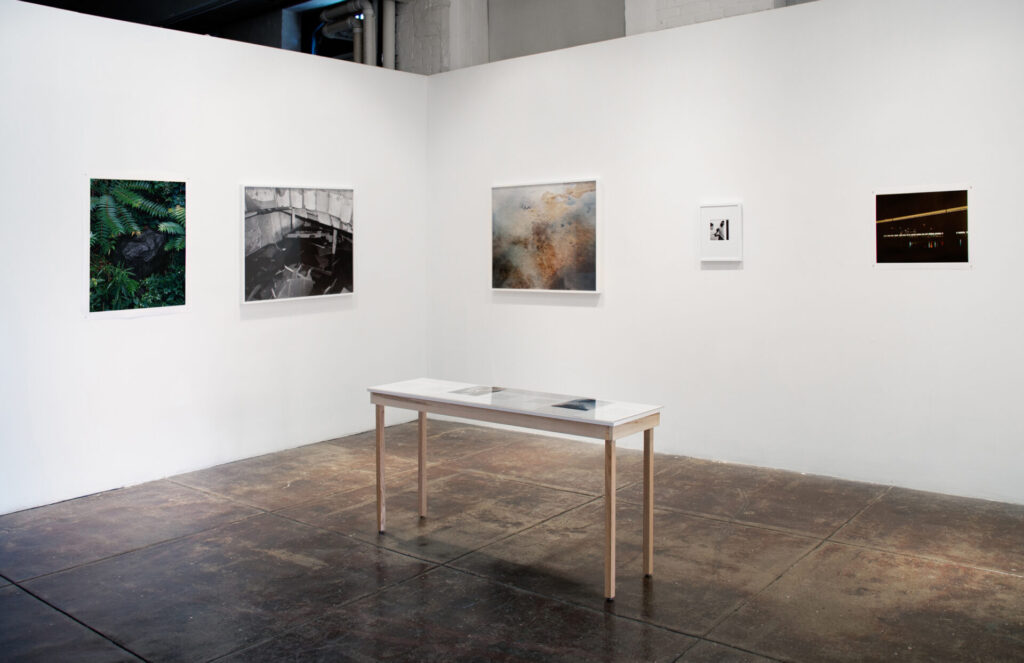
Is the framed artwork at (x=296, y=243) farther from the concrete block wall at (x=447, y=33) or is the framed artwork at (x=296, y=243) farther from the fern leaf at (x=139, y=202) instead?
the concrete block wall at (x=447, y=33)

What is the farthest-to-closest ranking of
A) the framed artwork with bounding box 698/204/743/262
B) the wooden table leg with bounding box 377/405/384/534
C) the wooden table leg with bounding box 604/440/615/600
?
1. the framed artwork with bounding box 698/204/743/262
2. the wooden table leg with bounding box 377/405/384/534
3. the wooden table leg with bounding box 604/440/615/600

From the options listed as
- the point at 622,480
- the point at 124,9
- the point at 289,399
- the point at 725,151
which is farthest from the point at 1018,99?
the point at 124,9

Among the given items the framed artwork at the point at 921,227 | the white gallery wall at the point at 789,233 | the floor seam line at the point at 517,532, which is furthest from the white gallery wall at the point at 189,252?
the framed artwork at the point at 921,227

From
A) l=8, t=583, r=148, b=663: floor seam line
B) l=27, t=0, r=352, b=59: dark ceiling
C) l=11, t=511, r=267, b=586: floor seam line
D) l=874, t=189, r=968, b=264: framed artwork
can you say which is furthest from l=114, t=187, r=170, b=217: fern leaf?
l=874, t=189, r=968, b=264: framed artwork

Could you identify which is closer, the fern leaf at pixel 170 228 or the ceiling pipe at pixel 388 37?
the fern leaf at pixel 170 228

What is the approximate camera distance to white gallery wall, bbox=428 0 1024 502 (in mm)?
6102

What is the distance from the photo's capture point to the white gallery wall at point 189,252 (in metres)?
6.04

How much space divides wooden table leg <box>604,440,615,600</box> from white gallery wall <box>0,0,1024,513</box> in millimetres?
3043

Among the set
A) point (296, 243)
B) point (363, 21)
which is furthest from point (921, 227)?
point (363, 21)

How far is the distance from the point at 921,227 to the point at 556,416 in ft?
11.3

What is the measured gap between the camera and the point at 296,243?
7.84 meters

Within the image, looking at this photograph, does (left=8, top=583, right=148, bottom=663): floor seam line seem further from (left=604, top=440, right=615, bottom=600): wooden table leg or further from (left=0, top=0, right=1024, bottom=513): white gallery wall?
(left=604, top=440, right=615, bottom=600): wooden table leg

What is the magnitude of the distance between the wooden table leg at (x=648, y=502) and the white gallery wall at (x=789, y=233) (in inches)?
105

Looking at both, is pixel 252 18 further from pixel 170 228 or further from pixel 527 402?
pixel 527 402
